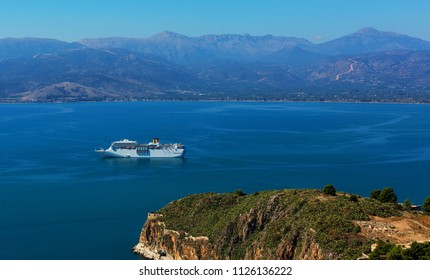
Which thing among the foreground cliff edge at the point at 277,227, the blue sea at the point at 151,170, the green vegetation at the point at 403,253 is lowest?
the blue sea at the point at 151,170

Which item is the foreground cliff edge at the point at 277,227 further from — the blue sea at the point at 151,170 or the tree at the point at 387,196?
the blue sea at the point at 151,170

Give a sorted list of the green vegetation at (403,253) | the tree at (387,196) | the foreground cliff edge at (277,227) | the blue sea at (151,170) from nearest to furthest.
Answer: the green vegetation at (403,253)
the foreground cliff edge at (277,227)
the tree at (387,196)
the blue sea at (151,170)

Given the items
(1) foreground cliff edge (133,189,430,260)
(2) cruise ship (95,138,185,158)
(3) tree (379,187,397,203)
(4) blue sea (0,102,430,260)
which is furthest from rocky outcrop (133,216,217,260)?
(2) cruise ship (95,138,185,158)

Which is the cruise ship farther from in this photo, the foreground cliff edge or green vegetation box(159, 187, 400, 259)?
green vegetation box(159, 187, 400, 259)

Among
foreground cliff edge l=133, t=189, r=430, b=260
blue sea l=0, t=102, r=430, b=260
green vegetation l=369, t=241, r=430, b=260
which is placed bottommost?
blue sea l=0, t=102, r=430, b=260

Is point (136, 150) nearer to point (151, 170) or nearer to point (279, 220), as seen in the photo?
point (151, 170)

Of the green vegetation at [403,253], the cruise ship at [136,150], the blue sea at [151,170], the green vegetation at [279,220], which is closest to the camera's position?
the green vegetation at [403,253]

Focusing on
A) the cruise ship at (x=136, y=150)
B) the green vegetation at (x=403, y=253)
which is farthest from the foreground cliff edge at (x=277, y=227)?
the cruise ship at (x=136, y=150)

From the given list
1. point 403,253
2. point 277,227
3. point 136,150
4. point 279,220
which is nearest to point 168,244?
point 279,220
